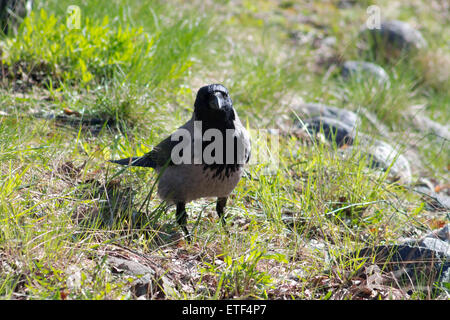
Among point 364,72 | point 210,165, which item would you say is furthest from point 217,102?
point 364,72

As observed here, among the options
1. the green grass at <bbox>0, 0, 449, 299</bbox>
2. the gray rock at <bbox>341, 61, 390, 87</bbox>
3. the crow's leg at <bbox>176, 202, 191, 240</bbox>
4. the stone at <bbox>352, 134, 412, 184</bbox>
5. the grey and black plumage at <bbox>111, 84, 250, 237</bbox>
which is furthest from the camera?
the gray rock at <bbox>341, 61, 390, 87</bbox>

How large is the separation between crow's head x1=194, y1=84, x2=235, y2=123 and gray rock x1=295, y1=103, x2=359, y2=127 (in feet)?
7.62

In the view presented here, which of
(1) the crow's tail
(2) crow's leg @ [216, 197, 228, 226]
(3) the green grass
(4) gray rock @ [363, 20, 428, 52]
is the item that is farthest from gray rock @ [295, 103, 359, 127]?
(4) gray rock @ [363, 20, 428, 52]

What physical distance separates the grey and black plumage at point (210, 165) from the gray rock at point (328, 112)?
2232mm

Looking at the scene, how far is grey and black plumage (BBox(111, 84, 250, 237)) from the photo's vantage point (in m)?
3.07

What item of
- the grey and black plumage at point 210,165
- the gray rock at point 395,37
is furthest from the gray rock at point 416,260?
the gray rock at point 395,37

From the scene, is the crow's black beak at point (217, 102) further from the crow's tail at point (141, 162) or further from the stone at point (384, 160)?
A: the stone at point (384, 160)

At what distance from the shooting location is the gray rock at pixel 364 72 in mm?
6219

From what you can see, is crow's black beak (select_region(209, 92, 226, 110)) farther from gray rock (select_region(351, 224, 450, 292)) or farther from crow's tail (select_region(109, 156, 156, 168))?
gray rock (select_region(351, 224, 450, 292))

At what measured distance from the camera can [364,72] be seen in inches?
256

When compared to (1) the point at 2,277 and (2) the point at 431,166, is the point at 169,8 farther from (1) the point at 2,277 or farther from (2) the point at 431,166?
(1) the point at 2,277

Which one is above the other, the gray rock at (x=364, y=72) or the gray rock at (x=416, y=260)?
the gray rock at (x=364, y=72)
